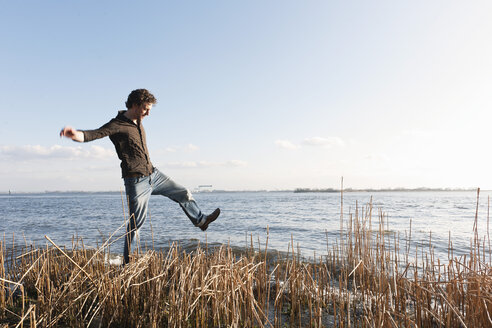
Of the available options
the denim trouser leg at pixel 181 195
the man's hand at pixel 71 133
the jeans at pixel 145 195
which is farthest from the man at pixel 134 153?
the man's hand at pixel 71 133

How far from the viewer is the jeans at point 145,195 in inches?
155

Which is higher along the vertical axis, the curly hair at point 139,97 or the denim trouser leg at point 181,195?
the curly hair at point 139,97

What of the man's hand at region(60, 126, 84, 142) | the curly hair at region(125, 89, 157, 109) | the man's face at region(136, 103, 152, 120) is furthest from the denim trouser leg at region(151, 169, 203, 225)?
the man's hand at region(60, 126, 84, 142)

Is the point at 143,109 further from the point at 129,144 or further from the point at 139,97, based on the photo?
the point at 129,144

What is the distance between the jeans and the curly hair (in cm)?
100

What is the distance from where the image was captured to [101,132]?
143 inches

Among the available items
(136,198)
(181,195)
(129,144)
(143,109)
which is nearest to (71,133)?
(129,144)

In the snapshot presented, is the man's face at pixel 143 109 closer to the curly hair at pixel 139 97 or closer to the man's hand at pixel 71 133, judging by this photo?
the curly hair at pixel 139 97

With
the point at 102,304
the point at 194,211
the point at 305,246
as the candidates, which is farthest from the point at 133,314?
the point at 305,246

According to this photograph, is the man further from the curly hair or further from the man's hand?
the man's hand

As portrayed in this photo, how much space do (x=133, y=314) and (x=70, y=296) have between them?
663mm

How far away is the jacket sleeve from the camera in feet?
11.3

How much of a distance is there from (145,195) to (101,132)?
1.03 metres

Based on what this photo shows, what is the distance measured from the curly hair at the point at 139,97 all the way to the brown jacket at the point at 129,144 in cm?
22
